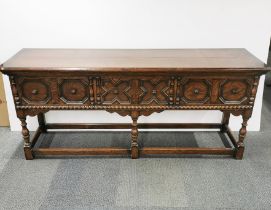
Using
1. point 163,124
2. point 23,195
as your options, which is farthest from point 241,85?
point 23,195

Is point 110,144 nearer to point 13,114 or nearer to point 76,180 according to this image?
point 76,180

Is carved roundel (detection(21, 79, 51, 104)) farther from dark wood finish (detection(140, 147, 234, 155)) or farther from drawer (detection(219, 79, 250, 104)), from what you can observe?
drawer (detection(219, 79, 250, 104))

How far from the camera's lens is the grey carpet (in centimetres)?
190

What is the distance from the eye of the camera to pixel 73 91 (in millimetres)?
2008

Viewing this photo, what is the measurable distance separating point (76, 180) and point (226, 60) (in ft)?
4.18

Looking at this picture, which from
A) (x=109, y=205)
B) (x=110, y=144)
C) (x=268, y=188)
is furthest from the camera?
(x=110, y=144)

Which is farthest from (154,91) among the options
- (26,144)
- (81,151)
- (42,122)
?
(42,122)

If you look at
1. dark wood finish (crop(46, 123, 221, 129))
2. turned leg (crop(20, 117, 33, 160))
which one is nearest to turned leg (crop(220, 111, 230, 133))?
dark wood finish (crop(46, 123, 221, 129))

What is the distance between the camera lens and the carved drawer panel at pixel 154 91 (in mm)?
1974

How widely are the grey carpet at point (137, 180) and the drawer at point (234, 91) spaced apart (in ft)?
1.66

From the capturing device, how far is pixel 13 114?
265 centimetres

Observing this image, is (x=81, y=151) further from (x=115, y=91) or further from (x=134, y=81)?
(x=134, y=81)

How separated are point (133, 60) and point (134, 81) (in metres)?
0.16
